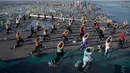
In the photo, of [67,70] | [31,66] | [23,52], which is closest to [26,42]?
[23,52]

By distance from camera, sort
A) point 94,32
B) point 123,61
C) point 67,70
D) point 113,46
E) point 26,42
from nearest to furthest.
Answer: point 67,70 → point 123,61 → point 113,46 → point 26,42 → point 94,32

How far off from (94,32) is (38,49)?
11639 mm

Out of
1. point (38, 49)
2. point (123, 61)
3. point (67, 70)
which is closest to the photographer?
point (67, 70)

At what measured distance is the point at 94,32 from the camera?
2744cm

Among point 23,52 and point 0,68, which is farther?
point 23,52

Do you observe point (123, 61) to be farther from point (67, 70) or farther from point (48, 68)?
point (48, 68)

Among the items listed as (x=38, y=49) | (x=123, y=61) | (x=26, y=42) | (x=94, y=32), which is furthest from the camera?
(x=94, y=32)

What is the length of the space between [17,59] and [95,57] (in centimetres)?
672

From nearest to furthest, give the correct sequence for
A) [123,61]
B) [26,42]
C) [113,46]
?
[123,61] → [113,46] → [26,42]

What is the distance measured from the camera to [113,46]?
2094 centimetres

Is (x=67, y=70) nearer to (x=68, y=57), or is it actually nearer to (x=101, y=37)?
(x=68, y=57)

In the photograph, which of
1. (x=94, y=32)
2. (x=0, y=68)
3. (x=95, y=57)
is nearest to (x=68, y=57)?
(x=95, y=57)

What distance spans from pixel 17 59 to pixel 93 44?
338 inches

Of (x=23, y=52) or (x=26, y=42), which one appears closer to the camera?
(x=23, y=52)
